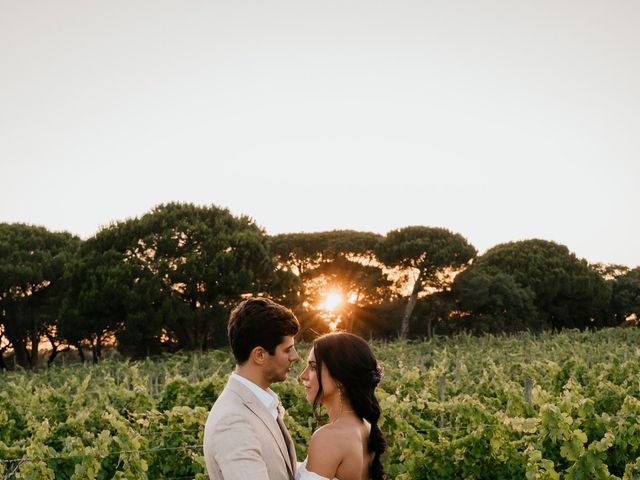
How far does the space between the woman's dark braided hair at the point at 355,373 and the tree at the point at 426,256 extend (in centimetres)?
3575

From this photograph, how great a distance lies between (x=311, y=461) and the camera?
245cm

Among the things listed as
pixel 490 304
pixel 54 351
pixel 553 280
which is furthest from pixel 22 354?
pixel 553 280

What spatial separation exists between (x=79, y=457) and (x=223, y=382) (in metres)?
3.73

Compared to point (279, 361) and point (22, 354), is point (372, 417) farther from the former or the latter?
point (22, 354)

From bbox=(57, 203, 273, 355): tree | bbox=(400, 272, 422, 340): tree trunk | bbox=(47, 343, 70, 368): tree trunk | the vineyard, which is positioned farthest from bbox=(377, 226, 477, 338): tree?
the vineyard

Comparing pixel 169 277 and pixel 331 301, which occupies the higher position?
pixel 169 277

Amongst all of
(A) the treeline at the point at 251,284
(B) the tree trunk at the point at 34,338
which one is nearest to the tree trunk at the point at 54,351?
(A) the treeline at the point at 251,284

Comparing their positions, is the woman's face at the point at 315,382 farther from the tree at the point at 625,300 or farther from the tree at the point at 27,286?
the tree at the point at 625,300

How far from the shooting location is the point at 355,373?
8.86ft

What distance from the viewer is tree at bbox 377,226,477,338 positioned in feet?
127

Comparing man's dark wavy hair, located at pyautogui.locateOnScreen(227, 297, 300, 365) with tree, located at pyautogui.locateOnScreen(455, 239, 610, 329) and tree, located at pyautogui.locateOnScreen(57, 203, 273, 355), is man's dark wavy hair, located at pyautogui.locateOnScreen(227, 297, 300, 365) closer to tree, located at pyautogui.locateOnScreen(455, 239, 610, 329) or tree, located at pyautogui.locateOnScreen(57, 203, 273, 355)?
tree, located at pyautogui.locateOnScreen(57, 203, 273, 355)

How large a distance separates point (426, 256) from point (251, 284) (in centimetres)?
1364

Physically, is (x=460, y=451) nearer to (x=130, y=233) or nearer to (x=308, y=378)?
(x=308, y=378)

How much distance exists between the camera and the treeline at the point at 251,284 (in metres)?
28.6
